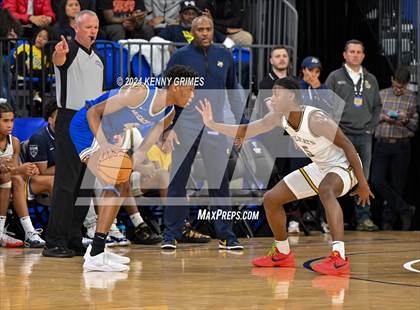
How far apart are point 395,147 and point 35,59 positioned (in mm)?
4852

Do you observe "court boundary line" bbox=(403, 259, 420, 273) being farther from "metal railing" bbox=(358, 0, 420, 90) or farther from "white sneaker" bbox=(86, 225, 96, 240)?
"metal railing" bbox=(358, 0, 420, 90)

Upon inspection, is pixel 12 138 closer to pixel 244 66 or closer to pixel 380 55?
pixel 244 66

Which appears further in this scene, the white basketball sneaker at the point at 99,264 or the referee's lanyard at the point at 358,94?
the referee's lanyard at the point at 358,94

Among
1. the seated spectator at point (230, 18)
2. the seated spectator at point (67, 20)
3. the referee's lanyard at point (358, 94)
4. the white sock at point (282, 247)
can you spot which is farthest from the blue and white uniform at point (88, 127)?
the seated spectator at point (230, 18)

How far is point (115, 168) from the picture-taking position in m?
8.41

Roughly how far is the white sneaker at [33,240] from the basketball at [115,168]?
2.39 meters

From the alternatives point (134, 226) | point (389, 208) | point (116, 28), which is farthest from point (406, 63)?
point (134, 226)

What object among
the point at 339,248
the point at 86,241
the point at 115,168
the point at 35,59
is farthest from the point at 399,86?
the point at 115,168

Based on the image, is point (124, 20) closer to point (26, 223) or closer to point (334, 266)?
point (26, 223)

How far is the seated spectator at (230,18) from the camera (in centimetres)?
1357

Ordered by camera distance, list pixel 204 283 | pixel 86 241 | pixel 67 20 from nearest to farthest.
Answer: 1. pixel 204 283
2. pixel 86 241
3. pixel 67 20

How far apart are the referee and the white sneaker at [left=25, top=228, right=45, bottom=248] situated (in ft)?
3.65

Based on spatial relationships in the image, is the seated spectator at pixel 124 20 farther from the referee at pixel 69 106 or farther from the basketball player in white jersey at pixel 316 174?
the basketball player in white jersey at pixel 316 174

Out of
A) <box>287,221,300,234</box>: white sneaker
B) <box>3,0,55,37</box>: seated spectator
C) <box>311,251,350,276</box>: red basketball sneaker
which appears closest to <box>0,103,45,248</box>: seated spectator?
<box>3,0,55,37</box>: seated spectator
